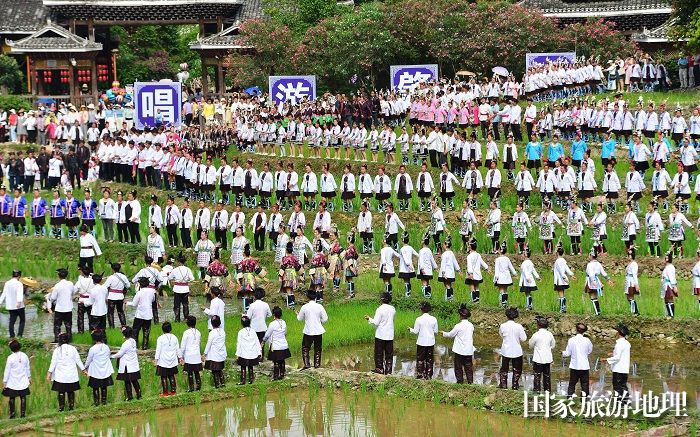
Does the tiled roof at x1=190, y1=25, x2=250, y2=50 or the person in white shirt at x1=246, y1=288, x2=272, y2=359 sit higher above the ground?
the tiled roof at x1=190, y1=25, x2=250, y2=50

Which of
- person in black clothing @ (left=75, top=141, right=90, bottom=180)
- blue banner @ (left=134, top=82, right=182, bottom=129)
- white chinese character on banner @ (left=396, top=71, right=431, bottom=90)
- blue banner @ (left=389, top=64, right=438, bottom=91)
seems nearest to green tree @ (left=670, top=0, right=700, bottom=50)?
blue banner @ (left=389, top=64, right=438, bottom=91)

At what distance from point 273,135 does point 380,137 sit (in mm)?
3784

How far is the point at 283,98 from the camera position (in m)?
43.2

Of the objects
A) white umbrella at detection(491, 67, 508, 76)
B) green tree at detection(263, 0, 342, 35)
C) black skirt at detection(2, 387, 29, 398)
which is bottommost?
black skirt at detection(2, 387, 29, 398)

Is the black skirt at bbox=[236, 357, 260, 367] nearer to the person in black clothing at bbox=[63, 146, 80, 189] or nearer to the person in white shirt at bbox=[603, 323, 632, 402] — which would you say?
the person in white shirt at bbox=[603, 323, 632, 402]

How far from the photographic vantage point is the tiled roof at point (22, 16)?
52750mm

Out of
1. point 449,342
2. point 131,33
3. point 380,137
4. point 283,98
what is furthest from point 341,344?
point 131,33

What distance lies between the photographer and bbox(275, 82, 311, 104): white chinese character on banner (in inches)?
1702

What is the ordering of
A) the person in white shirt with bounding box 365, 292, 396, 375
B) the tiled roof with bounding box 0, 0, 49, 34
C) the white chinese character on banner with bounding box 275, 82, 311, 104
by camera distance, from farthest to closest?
the tiled roof with bounding box 0, 0, 49, 34 < the white chinese character on banner with bounding box 275, 82, 311, 104 < the person in white shirt with bounding box 365, 292, 396, 375

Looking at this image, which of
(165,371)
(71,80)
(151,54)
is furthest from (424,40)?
(165,371)

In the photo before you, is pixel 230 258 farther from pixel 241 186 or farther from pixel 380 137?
pixel 380 137

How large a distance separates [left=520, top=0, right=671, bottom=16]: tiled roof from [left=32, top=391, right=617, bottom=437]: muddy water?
3137 centimetres

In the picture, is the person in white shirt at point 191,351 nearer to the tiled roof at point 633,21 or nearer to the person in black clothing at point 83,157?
the person in black clothing at point 83,157

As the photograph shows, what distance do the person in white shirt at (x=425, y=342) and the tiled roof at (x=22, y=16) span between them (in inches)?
1345
